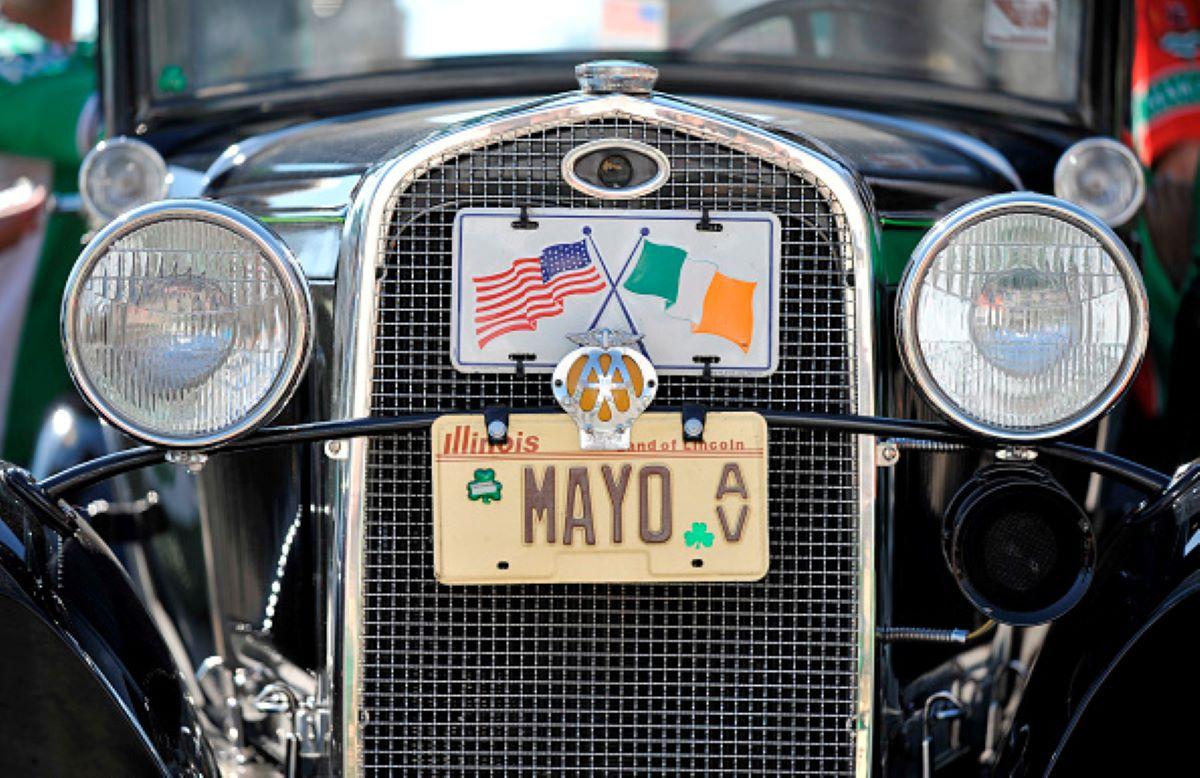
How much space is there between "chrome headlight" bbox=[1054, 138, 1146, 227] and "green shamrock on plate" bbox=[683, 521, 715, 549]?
4.61 feet

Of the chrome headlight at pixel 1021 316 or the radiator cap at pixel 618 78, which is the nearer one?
the chrome headlight at pixel 1021 316

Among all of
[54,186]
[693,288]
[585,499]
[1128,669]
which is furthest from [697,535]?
[54,186]

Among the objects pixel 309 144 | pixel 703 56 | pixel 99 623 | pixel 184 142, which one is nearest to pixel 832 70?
pixel 703 56

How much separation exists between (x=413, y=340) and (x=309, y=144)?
0.84 m

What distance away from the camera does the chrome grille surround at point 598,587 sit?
8.03 ft

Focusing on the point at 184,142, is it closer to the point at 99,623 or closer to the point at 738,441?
the point at 99,623

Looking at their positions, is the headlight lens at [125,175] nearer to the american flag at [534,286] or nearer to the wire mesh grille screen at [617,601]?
the wire mesh grille screen at [617,601]

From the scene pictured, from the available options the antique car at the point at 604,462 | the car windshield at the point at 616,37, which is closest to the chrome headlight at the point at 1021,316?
the antique car at the point at 604,462

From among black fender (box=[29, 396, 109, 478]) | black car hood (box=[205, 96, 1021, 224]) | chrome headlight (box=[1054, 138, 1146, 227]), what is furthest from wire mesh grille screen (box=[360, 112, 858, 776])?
black fender (box=[29, 396, 109, 478])

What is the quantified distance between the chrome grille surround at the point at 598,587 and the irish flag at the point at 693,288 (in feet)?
0.30

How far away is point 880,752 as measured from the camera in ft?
8.43

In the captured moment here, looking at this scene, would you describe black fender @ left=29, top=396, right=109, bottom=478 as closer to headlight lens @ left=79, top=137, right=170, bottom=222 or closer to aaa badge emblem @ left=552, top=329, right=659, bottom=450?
headlight lens @ left=79, top=137, right=170, bottom=222

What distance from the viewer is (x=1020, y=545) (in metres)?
2.40

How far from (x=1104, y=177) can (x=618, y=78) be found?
1362 mm
